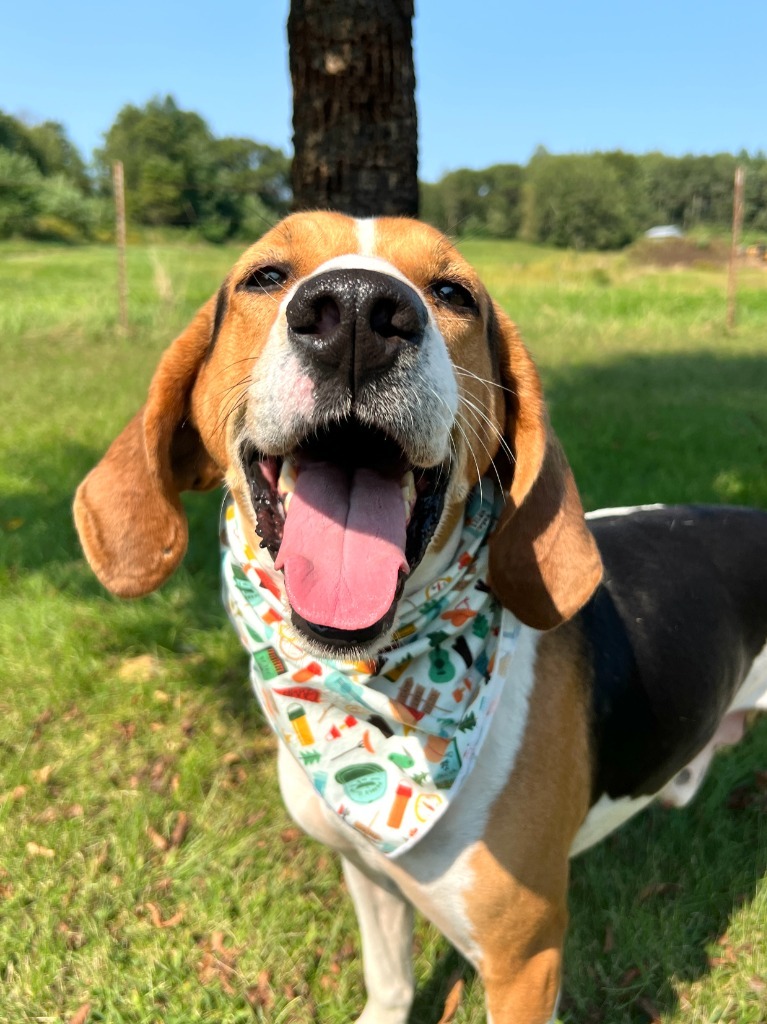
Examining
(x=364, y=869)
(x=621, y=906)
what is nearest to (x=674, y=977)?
(x=621, y=906)

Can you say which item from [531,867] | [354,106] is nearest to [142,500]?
[531,867]

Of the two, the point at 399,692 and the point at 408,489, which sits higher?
the point at 408,489

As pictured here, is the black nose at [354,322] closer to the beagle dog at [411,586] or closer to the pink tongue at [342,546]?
the beagle dog at [411,586]

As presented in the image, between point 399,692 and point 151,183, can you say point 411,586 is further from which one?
point 151,183

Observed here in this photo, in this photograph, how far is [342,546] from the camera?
1.91 meters

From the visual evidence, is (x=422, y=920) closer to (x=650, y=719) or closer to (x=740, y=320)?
(x=650, y=719)

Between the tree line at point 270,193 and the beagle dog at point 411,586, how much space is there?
12827 mm

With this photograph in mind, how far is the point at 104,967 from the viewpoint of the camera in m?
2.72

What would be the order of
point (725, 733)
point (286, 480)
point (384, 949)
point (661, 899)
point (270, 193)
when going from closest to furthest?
point (286, 480) → point (384, 949) → point (661, 899) → point (725, 733) → point (270, 193)

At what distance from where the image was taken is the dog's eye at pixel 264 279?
225 cm

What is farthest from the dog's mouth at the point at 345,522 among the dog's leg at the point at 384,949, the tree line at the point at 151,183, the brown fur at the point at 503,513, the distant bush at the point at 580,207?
the distant bush at the point at 580,207

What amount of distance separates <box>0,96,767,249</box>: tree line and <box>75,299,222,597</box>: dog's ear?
42.3ft

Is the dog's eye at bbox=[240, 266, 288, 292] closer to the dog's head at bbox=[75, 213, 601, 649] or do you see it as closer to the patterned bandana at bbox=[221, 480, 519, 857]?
the dog's head at bbox=[75, 213, 601, 649]

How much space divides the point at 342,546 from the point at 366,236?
91cm
